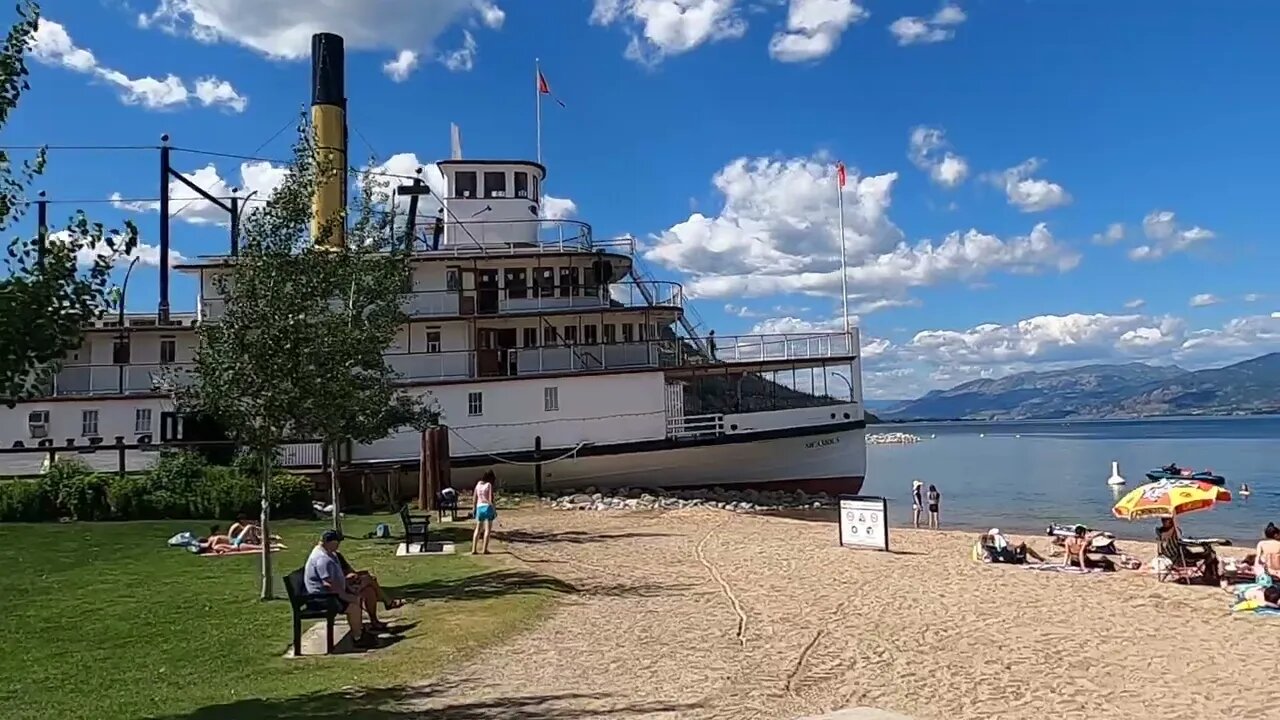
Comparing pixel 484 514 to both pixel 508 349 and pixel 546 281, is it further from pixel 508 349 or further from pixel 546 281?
pixel 546 281

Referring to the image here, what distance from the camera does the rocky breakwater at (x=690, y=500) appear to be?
3012 centimetres

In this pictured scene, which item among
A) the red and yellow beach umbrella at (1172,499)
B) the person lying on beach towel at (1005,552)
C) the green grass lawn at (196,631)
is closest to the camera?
the green grass lawn at (196,631)

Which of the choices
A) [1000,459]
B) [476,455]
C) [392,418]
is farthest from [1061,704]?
[1000,459]

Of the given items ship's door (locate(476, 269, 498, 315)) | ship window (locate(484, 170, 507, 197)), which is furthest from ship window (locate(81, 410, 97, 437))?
ship window (locate(484, 170, 507, 197))

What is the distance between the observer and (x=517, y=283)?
35.2 metres

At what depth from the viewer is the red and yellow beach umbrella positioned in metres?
16.4

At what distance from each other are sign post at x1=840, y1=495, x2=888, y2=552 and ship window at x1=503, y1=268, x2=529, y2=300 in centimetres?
1719

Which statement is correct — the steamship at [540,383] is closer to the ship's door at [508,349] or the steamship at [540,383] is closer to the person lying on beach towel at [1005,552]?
the ship's door at [508,349]

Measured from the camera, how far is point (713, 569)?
1666cm

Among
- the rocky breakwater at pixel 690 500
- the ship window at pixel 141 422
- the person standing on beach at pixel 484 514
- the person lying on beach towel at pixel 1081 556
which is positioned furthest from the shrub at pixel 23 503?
the person lying on beach towel at pixel 1081 556

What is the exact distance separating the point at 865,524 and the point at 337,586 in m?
12.4

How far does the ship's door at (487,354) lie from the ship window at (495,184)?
5830 mm

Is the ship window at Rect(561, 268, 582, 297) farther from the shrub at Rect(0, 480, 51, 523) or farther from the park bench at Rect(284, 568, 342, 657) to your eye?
the park bench at Rect(284, 568, 342, 657)

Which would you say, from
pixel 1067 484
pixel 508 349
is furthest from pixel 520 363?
pixel 1067 484
